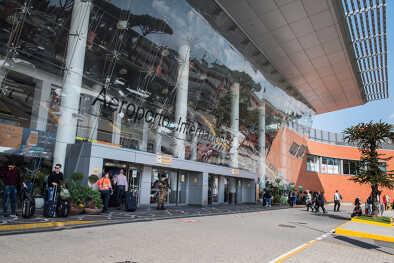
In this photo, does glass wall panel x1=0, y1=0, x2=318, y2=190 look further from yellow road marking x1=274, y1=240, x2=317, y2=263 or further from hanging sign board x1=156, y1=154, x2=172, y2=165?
yellow road marking x1=274, y1=240, x2=317, y2=263

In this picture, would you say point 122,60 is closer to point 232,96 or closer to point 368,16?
point 232,96

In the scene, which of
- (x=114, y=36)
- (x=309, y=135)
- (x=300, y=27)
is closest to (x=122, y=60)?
(x=114, y=36)

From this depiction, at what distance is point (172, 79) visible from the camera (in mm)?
19047

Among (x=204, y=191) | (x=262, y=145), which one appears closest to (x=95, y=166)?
(x=204, y=191)

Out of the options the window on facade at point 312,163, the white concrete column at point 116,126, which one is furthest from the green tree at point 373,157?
the window on facade at point 312,163

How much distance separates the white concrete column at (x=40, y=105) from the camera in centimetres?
1233

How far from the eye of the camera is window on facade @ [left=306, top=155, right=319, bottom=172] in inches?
1672

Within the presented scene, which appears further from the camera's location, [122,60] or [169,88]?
[169,88]

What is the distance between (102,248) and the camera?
563 centimetres

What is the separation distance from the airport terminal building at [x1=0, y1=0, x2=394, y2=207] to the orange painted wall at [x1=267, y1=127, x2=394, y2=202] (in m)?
1.62

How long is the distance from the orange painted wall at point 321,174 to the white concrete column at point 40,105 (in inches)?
1080

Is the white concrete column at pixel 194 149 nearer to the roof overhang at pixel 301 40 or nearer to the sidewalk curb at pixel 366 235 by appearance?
the roof overhang at pixel 301 40

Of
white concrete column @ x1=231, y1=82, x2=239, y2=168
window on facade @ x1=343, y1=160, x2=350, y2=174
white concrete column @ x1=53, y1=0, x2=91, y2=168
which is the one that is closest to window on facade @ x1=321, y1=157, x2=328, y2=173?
window on facade @ x1=343, y1=160, x2=350, y2=174

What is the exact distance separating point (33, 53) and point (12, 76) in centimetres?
134
